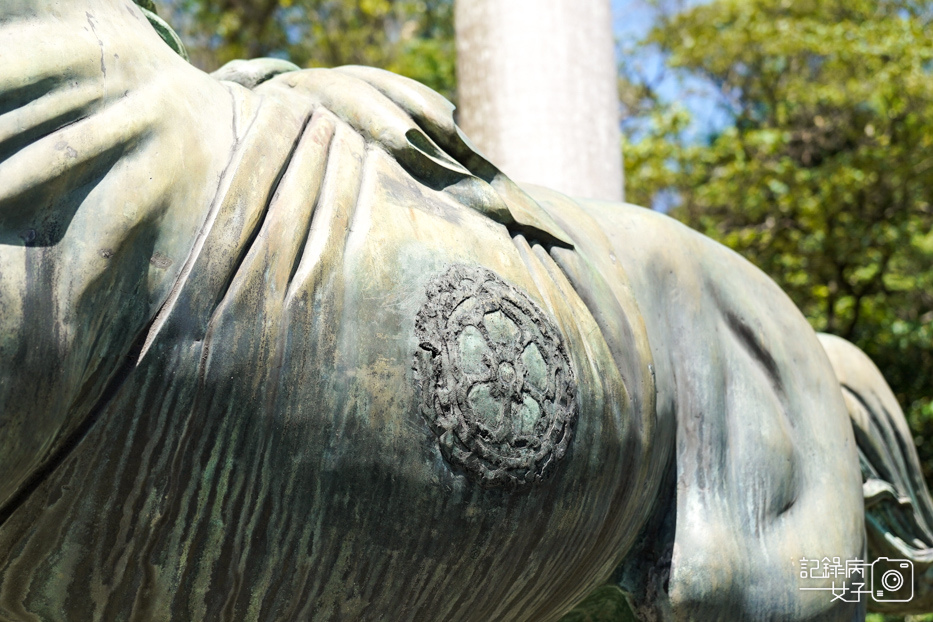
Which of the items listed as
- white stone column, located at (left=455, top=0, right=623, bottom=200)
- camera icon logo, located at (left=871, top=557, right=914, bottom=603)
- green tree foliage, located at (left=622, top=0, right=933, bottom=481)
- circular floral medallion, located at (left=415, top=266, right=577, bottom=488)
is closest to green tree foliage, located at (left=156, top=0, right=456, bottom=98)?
green tree foliage, located at (left=622, top=0, right=933, bottom=481)

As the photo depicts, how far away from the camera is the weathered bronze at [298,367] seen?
1.00 m

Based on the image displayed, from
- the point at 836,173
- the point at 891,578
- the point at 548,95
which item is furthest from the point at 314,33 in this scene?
the point at 891,578

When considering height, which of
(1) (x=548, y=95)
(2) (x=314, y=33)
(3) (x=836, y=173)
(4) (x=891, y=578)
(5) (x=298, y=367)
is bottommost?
(4) (x=891, y=578)

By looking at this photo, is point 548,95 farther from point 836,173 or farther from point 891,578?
point 836,173

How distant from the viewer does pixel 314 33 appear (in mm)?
9734

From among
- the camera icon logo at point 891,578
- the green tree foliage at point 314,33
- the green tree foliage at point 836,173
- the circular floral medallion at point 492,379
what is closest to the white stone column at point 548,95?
the camera icon logo at point 891,578

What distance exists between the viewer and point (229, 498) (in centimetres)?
108

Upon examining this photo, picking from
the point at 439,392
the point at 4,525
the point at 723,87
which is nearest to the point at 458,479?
the point at 439,392

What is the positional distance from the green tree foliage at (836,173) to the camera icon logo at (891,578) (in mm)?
5729

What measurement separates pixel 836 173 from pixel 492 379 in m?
7.37

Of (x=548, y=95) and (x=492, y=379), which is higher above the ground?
(x=548, y=95)

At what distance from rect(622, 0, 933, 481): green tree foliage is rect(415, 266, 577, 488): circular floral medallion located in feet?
22.3

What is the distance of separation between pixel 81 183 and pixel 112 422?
24 centimetres

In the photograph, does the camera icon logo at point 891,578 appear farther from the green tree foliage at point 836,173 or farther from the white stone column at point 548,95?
the green tree foliage at point 836,173
